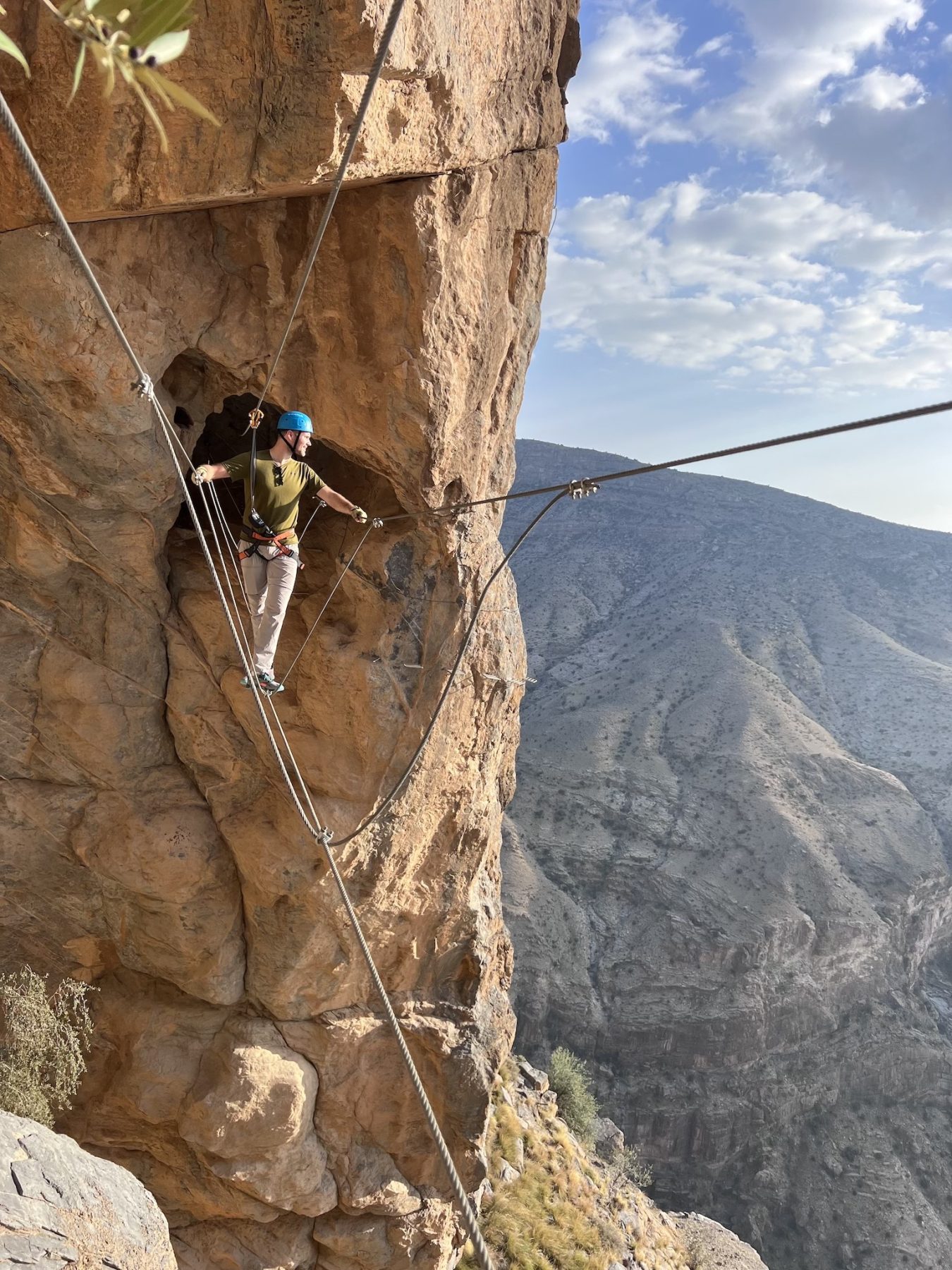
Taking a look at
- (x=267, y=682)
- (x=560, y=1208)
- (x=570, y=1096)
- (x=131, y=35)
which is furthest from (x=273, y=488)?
(x=570, y=1096)

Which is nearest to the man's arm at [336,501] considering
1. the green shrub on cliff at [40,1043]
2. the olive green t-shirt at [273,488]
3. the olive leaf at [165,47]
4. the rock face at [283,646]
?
the olive green t-shirt at [273,488]

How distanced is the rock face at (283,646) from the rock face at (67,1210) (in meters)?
4.21

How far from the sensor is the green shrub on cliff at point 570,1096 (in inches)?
1130

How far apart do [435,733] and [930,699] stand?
2220 inches

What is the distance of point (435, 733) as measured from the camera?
1130 centimetres

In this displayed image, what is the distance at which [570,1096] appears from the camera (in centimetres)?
3028

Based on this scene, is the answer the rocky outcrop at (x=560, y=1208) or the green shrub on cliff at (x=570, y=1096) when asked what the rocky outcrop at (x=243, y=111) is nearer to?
the rocky outcrop at (x=560, y=1208)

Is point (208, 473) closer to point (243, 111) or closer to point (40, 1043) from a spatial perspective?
point (243, 111)

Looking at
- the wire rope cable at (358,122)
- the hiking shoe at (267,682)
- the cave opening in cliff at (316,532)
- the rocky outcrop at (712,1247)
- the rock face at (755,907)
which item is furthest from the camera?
the rock face at (755,907)

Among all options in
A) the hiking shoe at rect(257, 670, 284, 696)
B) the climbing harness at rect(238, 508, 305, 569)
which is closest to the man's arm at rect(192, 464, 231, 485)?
the climbing harness at rect(238, 508, 305, 569)

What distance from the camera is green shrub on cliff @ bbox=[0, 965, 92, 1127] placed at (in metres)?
10.5

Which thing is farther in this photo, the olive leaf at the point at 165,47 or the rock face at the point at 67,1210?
the rock face at the point at 67,1210

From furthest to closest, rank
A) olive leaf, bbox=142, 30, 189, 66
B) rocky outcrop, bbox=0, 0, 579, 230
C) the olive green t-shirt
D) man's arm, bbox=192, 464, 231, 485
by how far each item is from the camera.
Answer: the olive green t-shirt → man's arm, bbox=192, 464, 231, 485 → rocky outcrop, bbox=0, 0, 579, 230 → olive leaf, bbox=142, 30, 189, 66

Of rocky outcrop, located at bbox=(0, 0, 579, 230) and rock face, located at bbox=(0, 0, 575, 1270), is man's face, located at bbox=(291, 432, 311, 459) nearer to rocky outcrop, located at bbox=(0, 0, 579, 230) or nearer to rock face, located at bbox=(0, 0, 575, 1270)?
rock face, located at bbox=(0, 0, 575, 1270)
